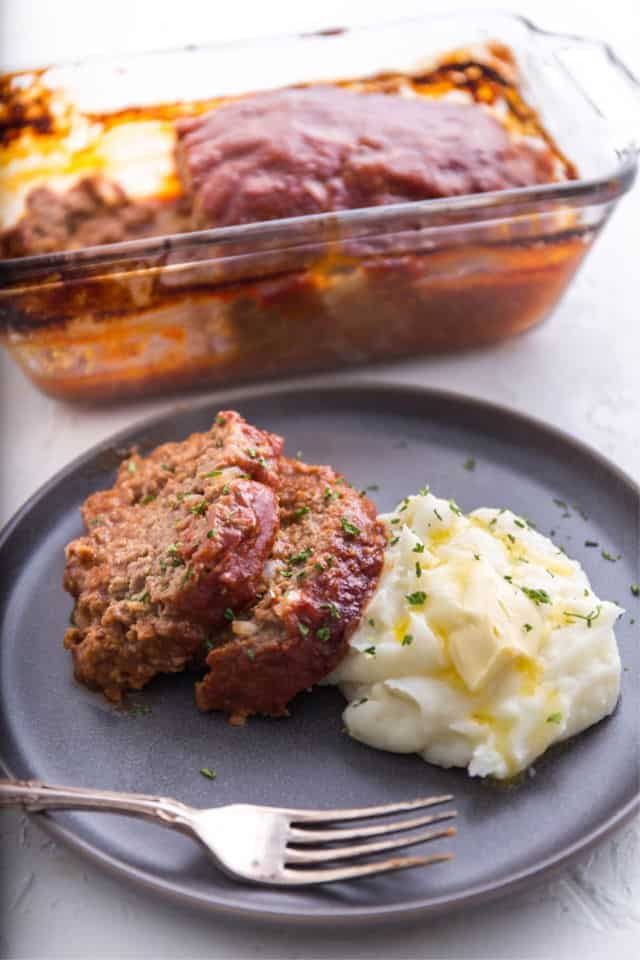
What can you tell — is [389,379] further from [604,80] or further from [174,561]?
[174,561]

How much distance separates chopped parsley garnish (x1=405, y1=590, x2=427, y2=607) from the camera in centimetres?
381

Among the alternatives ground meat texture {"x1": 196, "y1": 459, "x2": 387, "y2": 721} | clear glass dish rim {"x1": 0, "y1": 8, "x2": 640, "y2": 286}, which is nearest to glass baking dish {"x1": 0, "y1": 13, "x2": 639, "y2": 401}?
clear glass dish rim {"x1": 0, "y1": 8, "x2": 640, "y2": 286}

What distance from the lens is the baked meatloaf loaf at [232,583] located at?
3.76m

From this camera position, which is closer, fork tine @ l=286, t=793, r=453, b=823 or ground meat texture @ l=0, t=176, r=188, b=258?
fork tine @ l=286, t=793, r=453, b=823

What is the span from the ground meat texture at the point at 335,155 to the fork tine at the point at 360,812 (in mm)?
3009

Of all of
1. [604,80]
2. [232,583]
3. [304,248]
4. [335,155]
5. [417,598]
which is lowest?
[232,583]

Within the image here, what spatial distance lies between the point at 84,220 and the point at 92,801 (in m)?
3.35

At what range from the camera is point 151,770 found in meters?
3.73

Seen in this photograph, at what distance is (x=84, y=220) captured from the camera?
573cm

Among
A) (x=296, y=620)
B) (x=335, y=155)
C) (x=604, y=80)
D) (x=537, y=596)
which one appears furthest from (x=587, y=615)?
(x=604, y=80)

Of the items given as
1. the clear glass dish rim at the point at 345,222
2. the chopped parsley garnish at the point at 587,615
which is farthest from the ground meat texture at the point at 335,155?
the chopped parsley garnish at the point at 587,615

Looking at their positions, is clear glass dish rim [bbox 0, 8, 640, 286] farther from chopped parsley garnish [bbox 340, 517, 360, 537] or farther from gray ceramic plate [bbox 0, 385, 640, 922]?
chopped parsley garnish [bbox 340, 517, 360, 537]

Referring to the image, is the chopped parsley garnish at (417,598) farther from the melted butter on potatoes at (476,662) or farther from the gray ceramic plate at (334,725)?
the gray ceramic plate at (334,725)

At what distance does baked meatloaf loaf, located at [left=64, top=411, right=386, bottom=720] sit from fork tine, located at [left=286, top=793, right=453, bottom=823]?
522 millimetres
